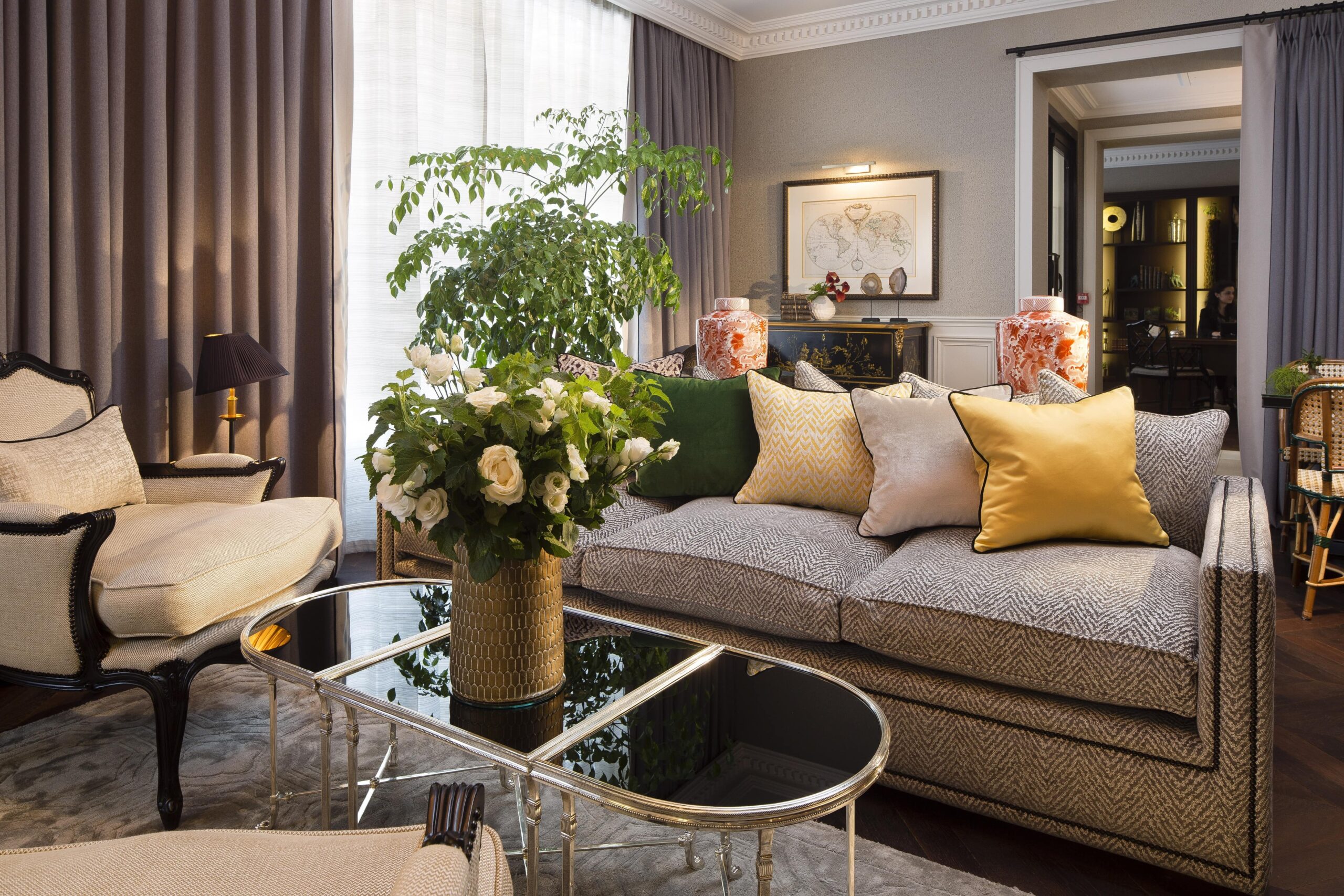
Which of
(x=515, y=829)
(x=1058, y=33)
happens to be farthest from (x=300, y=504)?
(x=1058, y=33)

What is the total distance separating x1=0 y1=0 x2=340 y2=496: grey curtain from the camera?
292cm

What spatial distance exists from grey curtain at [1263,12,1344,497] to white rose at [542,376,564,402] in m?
4.49

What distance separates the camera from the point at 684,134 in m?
5.83

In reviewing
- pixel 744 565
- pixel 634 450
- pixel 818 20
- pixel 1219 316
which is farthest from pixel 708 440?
pixel 1219 316

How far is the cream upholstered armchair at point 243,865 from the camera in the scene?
942 mm

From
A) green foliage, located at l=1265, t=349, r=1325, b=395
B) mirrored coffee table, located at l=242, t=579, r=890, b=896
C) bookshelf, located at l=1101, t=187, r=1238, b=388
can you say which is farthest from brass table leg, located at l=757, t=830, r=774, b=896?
bookshelf, located at l=1101, t=187, r=1238, b=388

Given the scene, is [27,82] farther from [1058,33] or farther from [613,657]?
[1058,33]

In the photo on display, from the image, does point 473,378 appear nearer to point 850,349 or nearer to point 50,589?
point 50,589

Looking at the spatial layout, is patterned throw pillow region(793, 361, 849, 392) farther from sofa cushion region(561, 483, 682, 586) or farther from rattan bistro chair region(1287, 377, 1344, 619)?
rattan bistro chair region(1287, 377, 1344, 619)

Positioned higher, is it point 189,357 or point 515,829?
point 189,357

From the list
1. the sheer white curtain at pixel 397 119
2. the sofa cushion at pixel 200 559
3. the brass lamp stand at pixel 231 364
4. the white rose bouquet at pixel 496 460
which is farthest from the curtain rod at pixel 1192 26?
the white rose bouquet at pixel 496 460

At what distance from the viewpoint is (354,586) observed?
221 centimetres

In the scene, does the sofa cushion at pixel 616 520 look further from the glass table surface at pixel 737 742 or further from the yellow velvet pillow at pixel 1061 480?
the yellow velvet pillow at pixel 1061 480

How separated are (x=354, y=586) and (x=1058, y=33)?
4.98 meters
